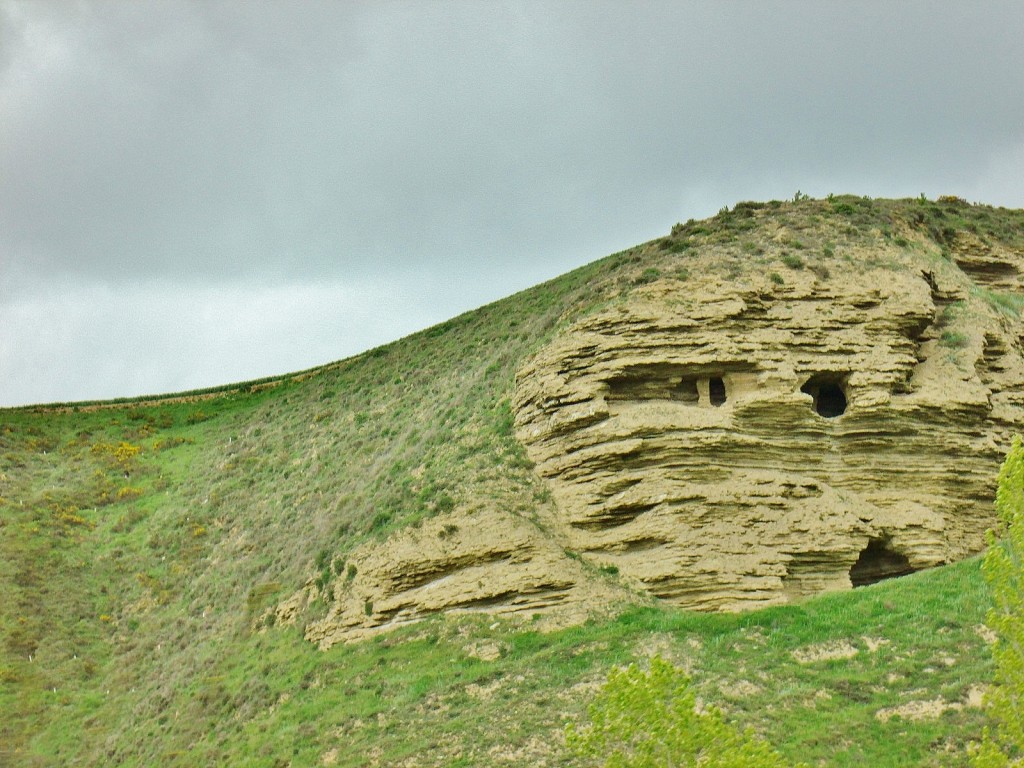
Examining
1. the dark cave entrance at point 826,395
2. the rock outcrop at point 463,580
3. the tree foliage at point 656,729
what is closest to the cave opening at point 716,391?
the dark cave entrance at point 826,395

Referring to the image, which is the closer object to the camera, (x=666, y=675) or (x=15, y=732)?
(x=666, y=675)

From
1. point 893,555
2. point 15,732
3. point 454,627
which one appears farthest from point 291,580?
point 893,555

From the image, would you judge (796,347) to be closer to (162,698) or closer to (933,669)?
(933,669)

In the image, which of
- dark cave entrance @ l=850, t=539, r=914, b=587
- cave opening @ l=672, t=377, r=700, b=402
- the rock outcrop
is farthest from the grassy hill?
cave opening @ l=672, t=377, r=700, b=402

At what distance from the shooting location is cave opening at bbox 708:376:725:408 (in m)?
38.0

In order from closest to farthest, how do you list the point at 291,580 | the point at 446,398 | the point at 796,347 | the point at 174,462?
the point at 796,347
the point at 291,580
the point at 446,398
the point at 174,462

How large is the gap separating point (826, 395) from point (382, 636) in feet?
60.8

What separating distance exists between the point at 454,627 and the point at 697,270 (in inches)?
677

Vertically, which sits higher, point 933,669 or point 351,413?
point 351,413

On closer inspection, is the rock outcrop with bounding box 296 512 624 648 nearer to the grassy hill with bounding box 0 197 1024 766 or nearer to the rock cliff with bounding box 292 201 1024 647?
the rock cliff with bounding box 292 201 1024 647

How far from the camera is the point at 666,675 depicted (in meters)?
20.9

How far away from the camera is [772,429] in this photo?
3612 centimetres

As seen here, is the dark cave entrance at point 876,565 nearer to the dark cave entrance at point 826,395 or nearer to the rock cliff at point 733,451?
the rock cliff at point 733,451

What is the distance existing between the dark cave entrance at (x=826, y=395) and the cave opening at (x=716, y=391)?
9.76 ft
